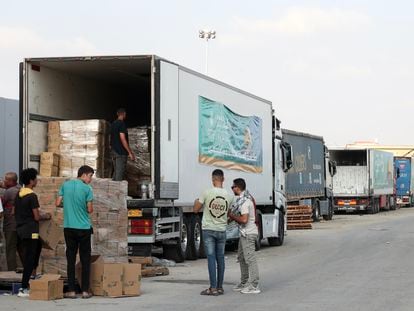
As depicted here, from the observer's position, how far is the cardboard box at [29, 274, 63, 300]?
1115 centimetres

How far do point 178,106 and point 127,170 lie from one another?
162 cm

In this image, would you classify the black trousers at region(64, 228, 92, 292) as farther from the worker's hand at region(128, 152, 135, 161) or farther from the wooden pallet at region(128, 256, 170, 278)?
the worker's hand at region(128, 152, 135, 161)

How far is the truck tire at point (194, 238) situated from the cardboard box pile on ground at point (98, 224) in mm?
3935

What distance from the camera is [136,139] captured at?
52.1 ft

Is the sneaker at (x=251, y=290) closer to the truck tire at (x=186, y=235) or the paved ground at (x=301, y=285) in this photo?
the paved ground at (x=301, y=285)

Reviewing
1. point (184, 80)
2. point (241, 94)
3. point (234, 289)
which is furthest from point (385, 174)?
point (234, 289)

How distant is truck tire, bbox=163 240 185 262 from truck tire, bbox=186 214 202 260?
1.66 feet

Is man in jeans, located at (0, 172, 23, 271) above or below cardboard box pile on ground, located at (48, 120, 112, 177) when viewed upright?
below

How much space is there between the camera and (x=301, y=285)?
12938mm

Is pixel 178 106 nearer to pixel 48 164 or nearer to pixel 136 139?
pixel 136 139

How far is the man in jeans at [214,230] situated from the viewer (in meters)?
11.8

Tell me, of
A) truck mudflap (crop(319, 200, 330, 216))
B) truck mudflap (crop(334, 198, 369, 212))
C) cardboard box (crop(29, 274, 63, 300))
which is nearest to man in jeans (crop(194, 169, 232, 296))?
cardboard box (crop(29, 274, 63, 300))

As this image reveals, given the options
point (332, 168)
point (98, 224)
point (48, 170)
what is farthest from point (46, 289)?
point (332, 168)

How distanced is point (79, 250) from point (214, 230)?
198 centimetres
